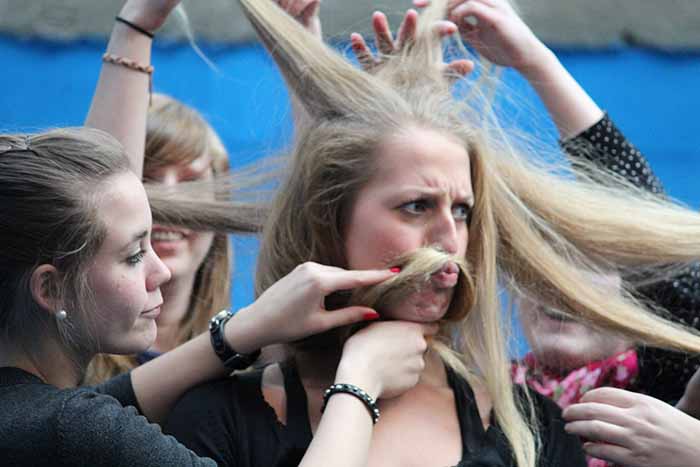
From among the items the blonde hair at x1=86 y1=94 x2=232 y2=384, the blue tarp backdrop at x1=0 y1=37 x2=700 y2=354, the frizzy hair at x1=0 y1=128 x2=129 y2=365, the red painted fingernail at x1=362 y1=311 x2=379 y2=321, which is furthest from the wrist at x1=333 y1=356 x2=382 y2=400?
the blue tarp backdrop at x1=0 y1=37 x2=700 y2=354

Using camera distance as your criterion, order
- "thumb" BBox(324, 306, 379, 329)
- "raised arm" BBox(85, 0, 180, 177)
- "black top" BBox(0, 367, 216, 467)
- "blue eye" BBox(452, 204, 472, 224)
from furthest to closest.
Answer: "raised arm" BBox(85, 0, 180, 177) → "blue eye" BBox(452, 204, 472, 224) → "thumb" BBox(324, 306, 379, 329) → "black top" BBox(0, 367, 216, 467)

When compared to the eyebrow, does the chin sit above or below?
below

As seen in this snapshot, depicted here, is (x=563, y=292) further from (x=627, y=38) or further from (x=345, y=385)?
(x=627, y=38)

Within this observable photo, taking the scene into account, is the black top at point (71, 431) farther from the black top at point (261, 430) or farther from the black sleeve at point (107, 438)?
the black top at point (261, 430)

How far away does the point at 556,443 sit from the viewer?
→ 1.75 meters

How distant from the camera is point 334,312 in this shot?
5.27ft

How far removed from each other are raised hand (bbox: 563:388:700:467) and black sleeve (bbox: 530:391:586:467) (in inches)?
3.2

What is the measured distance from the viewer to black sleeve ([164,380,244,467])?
154 cm

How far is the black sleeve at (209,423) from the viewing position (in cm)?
154

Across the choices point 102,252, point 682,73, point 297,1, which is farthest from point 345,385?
point 682,73

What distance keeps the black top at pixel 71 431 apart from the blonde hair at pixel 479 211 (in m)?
0.51

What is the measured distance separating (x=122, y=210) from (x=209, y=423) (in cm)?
37

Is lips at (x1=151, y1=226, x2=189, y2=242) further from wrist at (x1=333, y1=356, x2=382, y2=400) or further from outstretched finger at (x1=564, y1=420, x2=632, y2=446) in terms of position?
outstretched finger at (x1=564, y1=420, x2=632, y2=446)

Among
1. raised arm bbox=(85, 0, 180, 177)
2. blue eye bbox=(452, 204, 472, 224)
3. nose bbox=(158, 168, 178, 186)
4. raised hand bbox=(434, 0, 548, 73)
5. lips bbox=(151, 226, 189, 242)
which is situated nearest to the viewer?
blue eye bbox=(452, 204, 472, 224)
